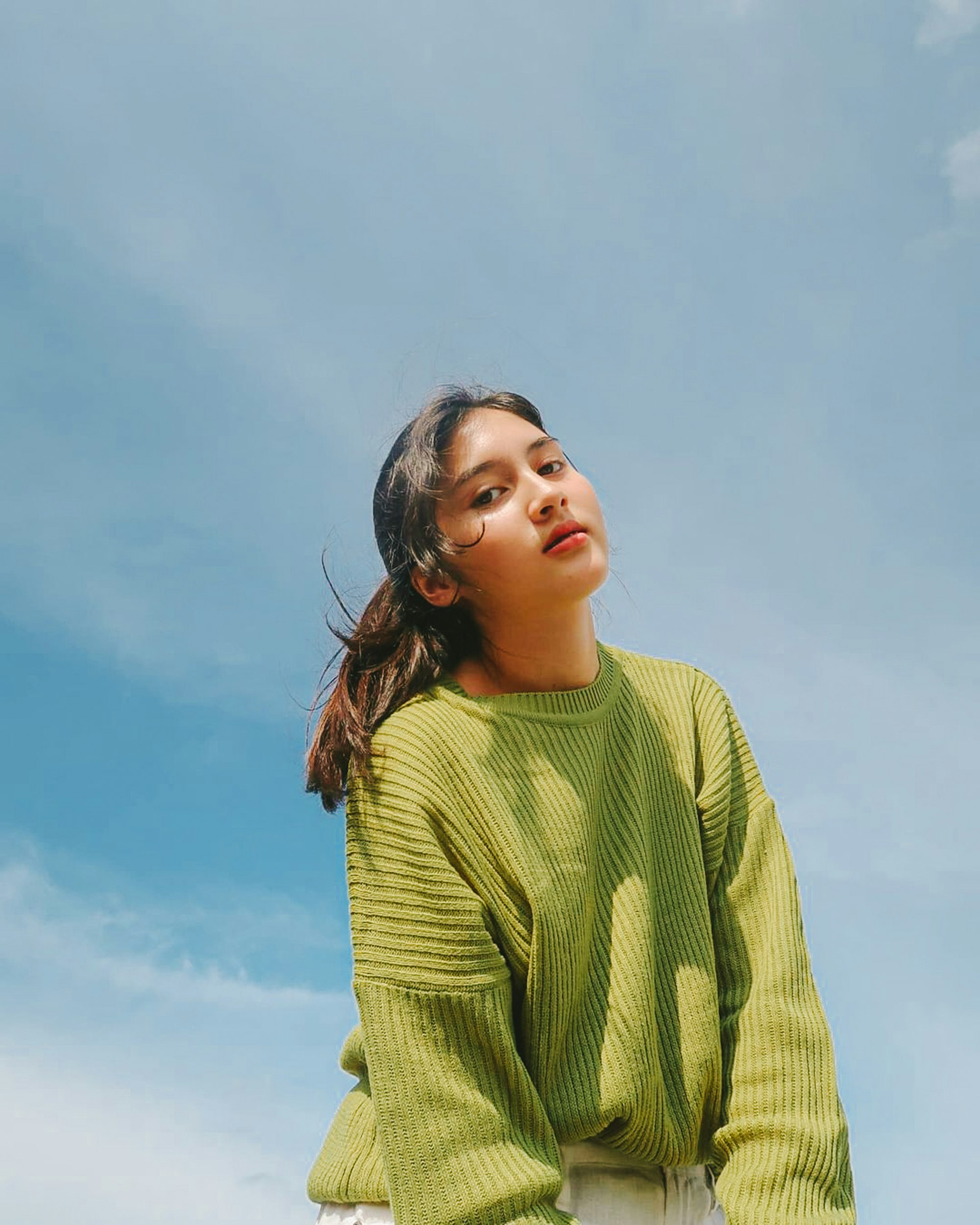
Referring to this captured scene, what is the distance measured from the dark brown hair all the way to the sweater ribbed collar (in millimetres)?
101

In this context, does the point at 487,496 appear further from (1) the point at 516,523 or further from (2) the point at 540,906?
(2) the point at 540,906

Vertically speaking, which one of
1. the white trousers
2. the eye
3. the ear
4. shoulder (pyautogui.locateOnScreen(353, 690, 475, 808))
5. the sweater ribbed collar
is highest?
the eye

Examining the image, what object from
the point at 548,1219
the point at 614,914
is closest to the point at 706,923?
the point at 614,914

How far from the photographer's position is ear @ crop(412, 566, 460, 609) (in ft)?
8.82

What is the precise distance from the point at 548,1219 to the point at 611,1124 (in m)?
0.26

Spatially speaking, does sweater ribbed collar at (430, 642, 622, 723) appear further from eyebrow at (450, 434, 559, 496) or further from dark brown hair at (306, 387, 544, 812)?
eyebrow at (450, 434, 559, 496)

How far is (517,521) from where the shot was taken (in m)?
2.54

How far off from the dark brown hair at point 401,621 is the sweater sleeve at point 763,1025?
2.14 feet

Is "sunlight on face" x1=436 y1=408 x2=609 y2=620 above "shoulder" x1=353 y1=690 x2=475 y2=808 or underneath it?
above

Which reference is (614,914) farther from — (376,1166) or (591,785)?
(376,1166)

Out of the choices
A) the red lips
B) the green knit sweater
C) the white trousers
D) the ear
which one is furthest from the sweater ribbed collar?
the white trousers

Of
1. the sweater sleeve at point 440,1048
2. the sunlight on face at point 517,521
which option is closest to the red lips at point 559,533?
the sunlight on face at point 517,521

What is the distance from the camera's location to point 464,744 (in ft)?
8.25

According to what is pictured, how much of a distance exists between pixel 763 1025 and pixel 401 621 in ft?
3.81
